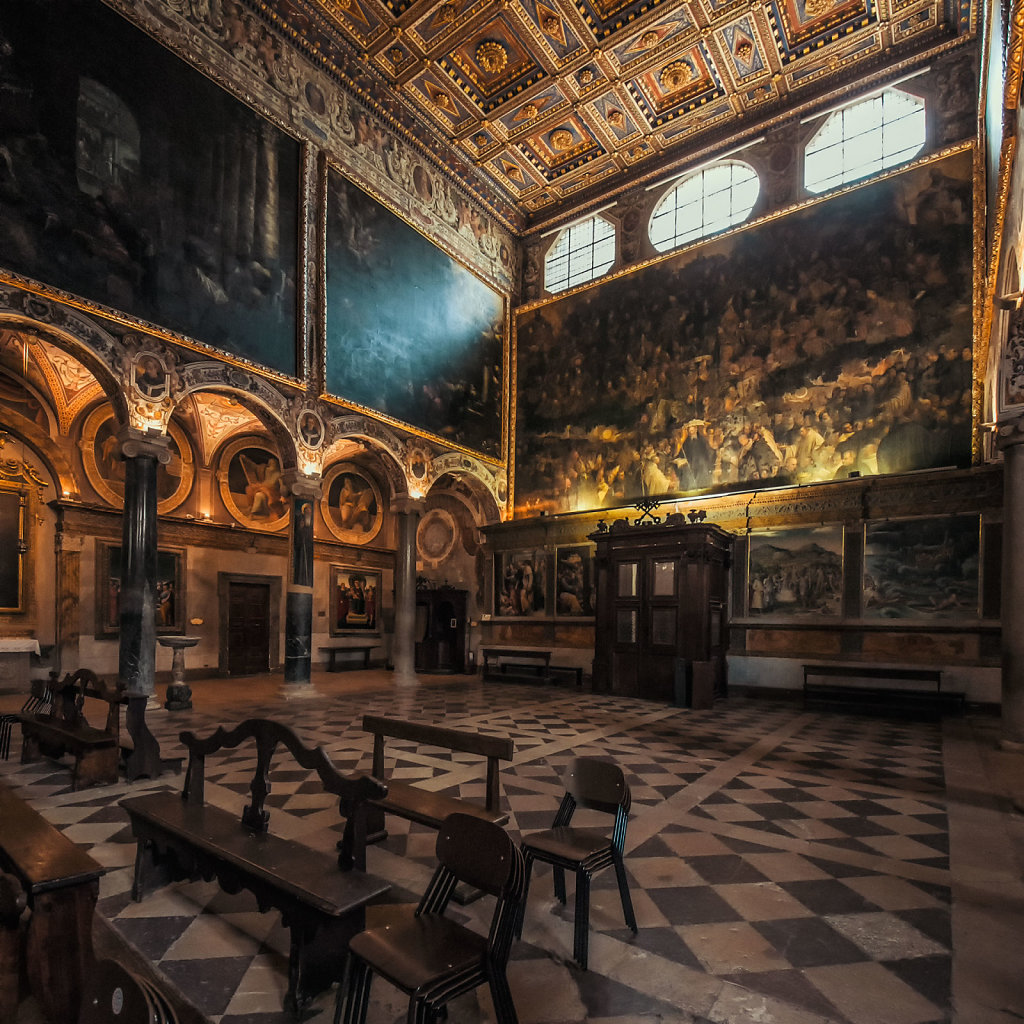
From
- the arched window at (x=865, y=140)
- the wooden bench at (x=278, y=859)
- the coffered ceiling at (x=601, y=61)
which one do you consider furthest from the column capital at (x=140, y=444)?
the arched window at (x=865, y=140)

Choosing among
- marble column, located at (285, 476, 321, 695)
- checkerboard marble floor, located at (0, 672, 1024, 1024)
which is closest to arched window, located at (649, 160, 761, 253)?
marble column, located at (285, 476, 321, 695)

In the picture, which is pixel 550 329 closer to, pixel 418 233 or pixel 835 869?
pixel 418 233

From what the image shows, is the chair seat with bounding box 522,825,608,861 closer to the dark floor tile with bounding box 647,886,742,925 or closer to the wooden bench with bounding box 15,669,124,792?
the dark floor tile with bounding box 647,886,742,925

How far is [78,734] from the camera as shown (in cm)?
621

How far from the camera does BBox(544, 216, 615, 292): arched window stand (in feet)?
61.1

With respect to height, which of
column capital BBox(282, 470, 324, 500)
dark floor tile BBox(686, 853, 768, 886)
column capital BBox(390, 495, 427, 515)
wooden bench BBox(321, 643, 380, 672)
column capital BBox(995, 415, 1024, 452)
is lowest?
wooden bench BBox(321, 643, 380, 672)

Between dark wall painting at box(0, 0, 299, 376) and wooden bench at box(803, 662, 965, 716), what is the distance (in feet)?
39.4

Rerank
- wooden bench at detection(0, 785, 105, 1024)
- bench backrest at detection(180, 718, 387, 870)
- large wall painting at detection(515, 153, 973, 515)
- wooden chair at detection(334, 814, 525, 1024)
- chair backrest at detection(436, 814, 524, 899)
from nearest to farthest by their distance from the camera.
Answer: wooden chair at detection(334, 814, 525, 1024), chair backrest at detection(436, 814, 524, 899), wooden bench at detection(0, 785, 105, 1024), bench backrest at detection(180, 718, 387, 870), large wall painting at detection(515, 153, 973, 515)

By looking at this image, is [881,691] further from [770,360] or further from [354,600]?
[354,600]

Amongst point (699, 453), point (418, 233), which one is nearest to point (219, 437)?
point (418, 233)

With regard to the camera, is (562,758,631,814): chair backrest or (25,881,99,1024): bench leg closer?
(25,881,99,1024): bench leg

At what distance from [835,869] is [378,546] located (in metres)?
18.2

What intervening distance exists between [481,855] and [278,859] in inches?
48.6

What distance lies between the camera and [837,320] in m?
14.2
